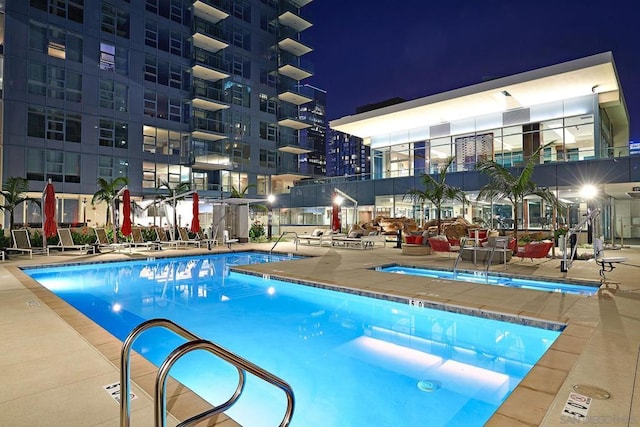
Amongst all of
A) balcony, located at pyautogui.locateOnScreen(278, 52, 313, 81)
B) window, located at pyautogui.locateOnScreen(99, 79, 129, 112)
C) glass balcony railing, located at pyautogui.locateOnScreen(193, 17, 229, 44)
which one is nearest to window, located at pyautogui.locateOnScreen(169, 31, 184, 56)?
glass balcony railing, located at pyautogui.locateOnScreen(193, 17, 229, 44)

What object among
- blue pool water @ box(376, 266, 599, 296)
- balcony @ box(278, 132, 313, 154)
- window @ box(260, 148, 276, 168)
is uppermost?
balcony @ box(278, 132, 313, 154)

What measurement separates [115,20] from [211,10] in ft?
25.2

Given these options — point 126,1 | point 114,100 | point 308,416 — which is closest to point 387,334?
point 308,416

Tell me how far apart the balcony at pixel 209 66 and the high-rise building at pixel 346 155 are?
416 feet

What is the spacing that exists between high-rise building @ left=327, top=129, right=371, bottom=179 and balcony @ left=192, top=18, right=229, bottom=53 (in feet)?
416

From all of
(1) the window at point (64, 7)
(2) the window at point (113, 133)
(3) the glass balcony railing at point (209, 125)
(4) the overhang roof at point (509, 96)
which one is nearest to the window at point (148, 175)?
(2) the window at point (113, 133)

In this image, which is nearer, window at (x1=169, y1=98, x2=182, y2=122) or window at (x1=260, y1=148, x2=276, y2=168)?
window at (x1=169, y1=98, x2=182, y2=122)

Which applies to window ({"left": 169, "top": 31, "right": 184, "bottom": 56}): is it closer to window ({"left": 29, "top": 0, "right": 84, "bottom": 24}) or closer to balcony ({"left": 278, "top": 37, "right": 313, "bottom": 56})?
window ({"left": 29, "top": 0, "right": 84, "bottom": 24})

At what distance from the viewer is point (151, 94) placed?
29.0 m

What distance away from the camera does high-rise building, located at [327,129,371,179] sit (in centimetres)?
16100

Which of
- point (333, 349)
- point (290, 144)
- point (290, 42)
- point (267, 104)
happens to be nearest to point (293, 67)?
point (290, 42)

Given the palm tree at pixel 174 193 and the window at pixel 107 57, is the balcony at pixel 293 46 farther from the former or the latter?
the palm tree at pixel 174 193

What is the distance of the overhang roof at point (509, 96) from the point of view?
1770cm

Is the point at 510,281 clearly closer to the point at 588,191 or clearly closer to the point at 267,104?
the point at 588,191
